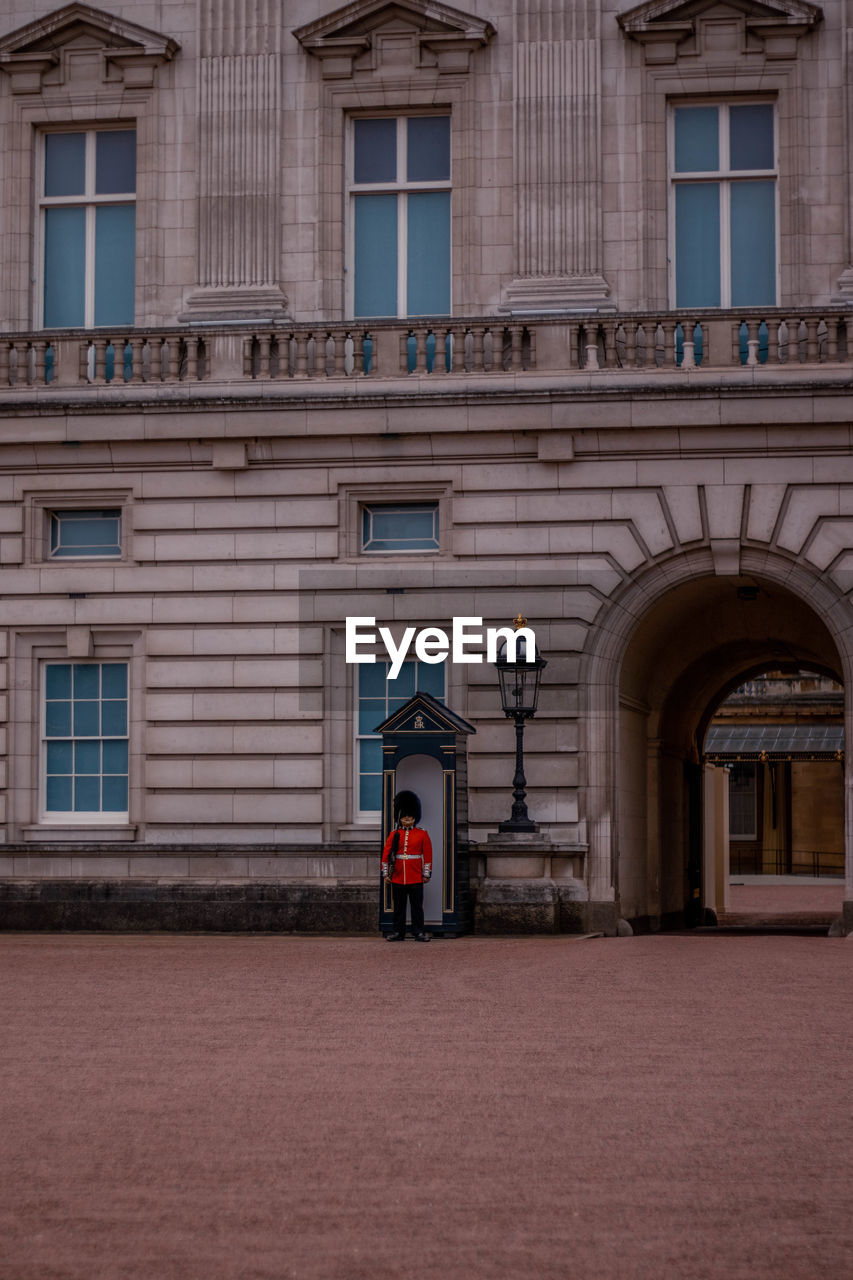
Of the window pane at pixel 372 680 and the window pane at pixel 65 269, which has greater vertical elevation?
the window pane at pixel 65 269

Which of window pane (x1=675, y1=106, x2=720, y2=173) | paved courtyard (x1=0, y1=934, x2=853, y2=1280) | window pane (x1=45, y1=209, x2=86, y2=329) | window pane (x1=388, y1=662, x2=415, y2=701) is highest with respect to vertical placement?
window pane (x1=675, y1=106, x2=720, y2=173)

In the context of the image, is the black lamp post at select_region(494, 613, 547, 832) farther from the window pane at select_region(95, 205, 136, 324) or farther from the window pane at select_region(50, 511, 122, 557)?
the window pane at select_region(95, 205, 136, 324)

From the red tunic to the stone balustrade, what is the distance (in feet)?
17.0

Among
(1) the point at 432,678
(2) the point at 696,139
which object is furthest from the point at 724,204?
(1) the point at 432,678

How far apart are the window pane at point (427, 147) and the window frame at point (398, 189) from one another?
46 mm

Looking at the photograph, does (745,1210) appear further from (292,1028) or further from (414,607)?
(414,607)

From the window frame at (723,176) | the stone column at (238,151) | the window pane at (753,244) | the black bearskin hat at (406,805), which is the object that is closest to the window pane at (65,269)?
the stone column at (238,151)

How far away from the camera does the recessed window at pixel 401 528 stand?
22.1m

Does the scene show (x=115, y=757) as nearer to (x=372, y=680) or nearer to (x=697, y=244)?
(x=372, y=680)

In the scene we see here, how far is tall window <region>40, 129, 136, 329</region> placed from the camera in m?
23.4

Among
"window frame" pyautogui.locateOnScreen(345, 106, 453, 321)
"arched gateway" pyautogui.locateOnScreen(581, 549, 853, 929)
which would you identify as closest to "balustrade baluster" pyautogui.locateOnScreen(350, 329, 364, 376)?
"window frame" pyautogui.locateOnScreen(345, 106, 453, 321)

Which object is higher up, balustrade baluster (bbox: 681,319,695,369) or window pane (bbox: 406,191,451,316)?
window pane (bbox: 406,191,451,316)

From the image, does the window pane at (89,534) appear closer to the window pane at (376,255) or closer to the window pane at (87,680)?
the window pane at (87,680)

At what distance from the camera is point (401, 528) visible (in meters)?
22.2
